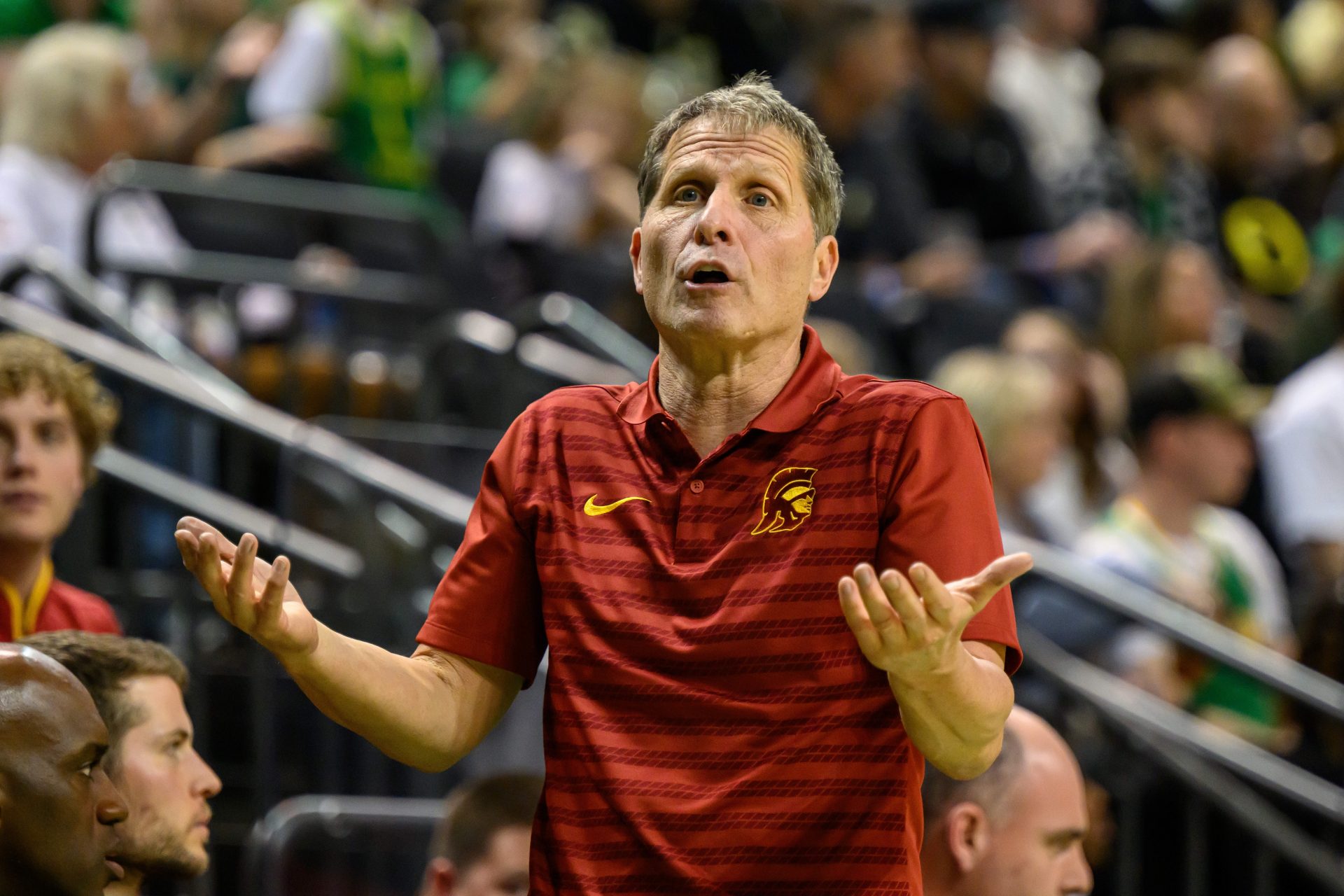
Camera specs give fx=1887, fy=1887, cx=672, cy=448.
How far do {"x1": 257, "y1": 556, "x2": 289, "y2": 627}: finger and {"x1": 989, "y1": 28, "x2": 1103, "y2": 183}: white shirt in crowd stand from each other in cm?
775

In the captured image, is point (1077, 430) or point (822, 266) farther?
point (1077, 430)

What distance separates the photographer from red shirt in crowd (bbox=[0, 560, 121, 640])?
137 inches

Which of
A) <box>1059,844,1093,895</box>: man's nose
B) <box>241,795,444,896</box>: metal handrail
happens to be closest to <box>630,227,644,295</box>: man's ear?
<box>1059,844,1093,895</box>: man's nose

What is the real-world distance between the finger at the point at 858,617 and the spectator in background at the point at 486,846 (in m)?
1.63

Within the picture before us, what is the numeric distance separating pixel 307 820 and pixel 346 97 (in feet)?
14.9

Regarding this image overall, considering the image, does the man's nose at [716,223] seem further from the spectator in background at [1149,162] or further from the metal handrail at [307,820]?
the spectator in background at [1149,162]

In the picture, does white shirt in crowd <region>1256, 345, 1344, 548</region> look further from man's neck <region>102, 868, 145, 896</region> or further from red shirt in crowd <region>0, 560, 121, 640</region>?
man's neck <region>102, 868, 145, 896</region>

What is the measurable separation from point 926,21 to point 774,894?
7785 mm

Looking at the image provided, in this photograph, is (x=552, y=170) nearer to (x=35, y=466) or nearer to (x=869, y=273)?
(x=869, y=273)

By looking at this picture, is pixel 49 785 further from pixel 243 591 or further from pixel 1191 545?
pixel 1191 545

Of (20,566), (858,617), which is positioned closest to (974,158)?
(20,566)

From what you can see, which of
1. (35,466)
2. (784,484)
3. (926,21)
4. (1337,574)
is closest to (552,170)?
(926,21)

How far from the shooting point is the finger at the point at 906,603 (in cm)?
197

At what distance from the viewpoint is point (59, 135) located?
20.9ft
